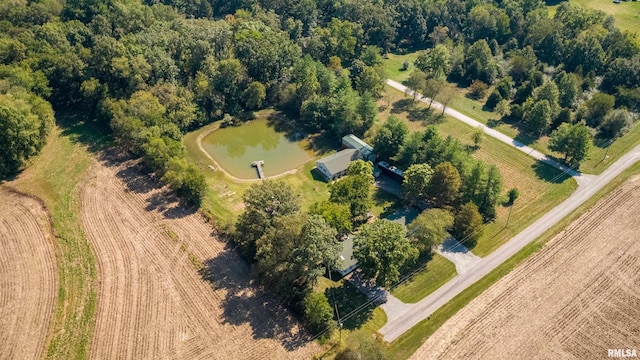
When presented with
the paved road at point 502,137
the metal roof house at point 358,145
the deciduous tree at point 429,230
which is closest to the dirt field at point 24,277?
the deciduous tree at point 429,230

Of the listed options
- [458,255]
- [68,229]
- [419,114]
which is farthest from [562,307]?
[68,229]

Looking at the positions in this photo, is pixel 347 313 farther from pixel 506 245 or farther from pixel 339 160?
pixel 339 160

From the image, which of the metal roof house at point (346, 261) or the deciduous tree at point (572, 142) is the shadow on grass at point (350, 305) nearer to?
the metal roof house at point (346, 261)

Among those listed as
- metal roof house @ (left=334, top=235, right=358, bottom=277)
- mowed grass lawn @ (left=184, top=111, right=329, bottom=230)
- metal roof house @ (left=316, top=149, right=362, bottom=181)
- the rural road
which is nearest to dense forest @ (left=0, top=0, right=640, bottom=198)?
mowed grass lawn @ (left=184, top=111, right=329, bottom=230)

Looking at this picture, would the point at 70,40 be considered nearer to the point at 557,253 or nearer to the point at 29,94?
the point at 29,94

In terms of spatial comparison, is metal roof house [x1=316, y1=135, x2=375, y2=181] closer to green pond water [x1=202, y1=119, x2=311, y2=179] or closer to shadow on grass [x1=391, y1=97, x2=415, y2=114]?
green pond water [x1=202, y1=119, x2=311, y2=179]

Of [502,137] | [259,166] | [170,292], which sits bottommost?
[170,292]

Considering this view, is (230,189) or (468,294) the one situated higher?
(468,294)
